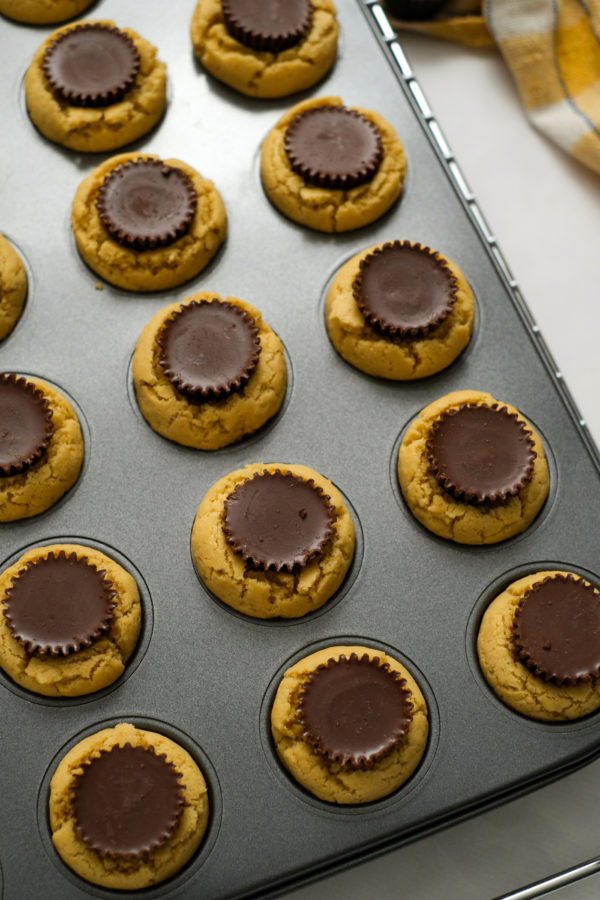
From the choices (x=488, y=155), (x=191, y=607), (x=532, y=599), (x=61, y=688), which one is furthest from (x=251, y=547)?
(x=488, y=155)

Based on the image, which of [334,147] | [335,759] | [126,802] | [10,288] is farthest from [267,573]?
[334,147]

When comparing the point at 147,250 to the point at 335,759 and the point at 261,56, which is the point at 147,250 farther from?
the point at 335,759

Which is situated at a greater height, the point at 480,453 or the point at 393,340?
the point at 393,340

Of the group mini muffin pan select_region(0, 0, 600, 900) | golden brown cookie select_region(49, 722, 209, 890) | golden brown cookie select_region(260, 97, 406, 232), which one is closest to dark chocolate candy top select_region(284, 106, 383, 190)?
golden brown cookie select_region(260, 97, 406, 232)

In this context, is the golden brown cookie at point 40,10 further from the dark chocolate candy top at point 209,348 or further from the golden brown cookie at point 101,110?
the dark chocolate candy top at point 209,348

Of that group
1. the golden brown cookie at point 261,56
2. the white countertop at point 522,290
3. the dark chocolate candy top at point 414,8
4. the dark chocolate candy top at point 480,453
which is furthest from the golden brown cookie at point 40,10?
the dark chocolate candy top at point 480,453

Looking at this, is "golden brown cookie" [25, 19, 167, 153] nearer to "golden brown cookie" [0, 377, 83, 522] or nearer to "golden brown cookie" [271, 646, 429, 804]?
"golden brown cookie" [0, 377, 83, 522]
